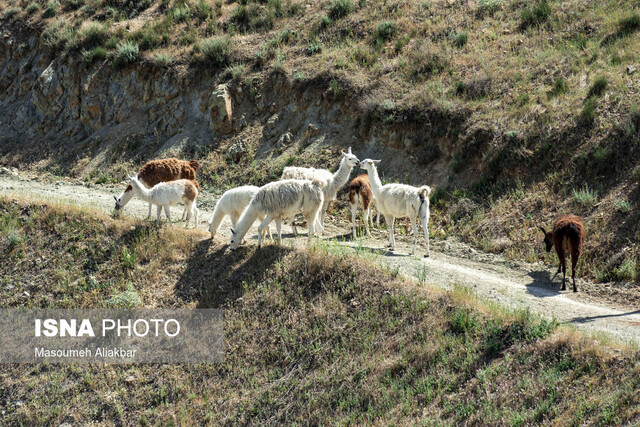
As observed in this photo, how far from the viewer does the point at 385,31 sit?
79.7 ft

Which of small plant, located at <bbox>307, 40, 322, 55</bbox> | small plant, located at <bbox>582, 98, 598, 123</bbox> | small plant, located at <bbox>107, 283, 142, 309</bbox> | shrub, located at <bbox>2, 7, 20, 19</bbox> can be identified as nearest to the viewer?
small plant, located at <bbox>107, 283, 142, 309</bbox>

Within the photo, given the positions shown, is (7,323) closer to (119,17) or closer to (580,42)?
(580,42)

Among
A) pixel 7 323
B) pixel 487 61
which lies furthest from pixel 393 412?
pixel 487 61

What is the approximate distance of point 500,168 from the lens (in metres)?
17.3

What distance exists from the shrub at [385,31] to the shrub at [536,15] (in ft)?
16.5

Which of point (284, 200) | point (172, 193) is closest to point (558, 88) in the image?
point (284, 200)

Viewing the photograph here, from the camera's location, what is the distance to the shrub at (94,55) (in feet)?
93.1

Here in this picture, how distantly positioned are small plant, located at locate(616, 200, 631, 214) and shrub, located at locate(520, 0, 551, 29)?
34.3 ft

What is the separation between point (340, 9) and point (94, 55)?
12.0 meters

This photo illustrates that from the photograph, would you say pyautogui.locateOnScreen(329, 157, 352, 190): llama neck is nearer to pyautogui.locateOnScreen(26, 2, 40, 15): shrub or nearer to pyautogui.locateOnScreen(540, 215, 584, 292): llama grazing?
pyautogui.locateOnScreen(540, 215, 584, 292): llama grazing

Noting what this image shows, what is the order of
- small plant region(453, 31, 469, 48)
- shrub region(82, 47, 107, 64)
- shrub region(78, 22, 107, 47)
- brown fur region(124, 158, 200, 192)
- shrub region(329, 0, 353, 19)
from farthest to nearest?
shrub region(78, 22, 107, 47) → shrub region(82, 47, 107, 64) → shrub region(329, 0, 353, 19) → small plant region(453, 31, 469, 48) → brown fur region(124, 158, 200, 192)

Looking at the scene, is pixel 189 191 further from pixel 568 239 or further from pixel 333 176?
pixel 568 239

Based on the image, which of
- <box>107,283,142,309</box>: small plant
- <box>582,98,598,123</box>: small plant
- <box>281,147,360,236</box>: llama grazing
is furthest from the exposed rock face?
<box>107,283,142,309</box>: small plant

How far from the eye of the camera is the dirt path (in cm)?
1080
